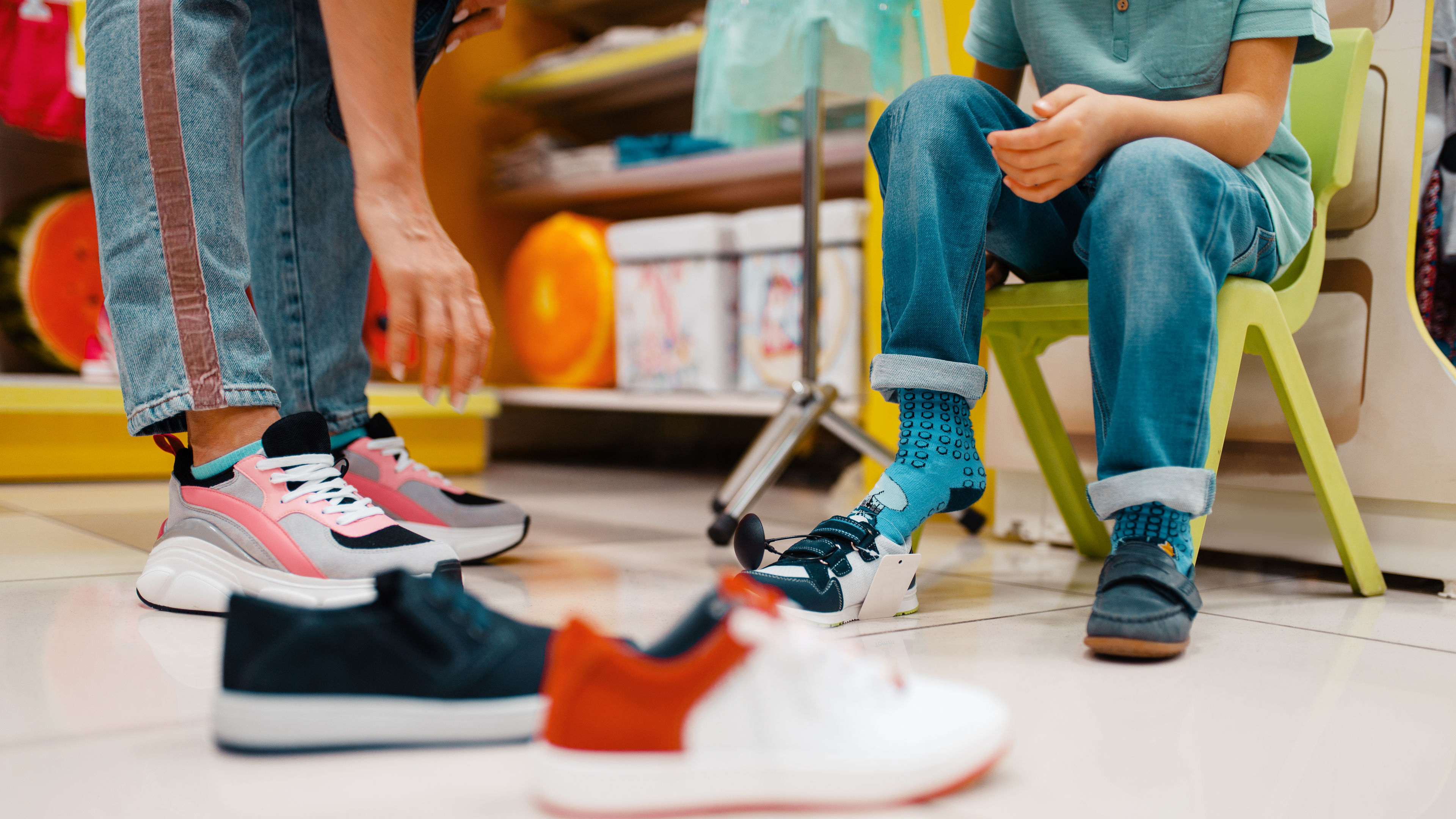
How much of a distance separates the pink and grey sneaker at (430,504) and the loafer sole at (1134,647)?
0.57 meters

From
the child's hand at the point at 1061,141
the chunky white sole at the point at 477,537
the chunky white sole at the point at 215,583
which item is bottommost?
the chunky white sole at the point at 477,537

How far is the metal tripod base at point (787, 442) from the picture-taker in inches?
48.8

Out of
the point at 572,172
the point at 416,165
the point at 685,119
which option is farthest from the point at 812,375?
the point at 685,119

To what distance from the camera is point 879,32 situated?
133 centimetres

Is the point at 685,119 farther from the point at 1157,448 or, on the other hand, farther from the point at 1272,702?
the point at 1272,702

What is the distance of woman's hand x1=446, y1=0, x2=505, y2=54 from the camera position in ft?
3.03

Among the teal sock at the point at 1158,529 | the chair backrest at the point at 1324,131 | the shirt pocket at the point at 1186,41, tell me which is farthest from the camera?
the chair backrest at the point at 1324,131

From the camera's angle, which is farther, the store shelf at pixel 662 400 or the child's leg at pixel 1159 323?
the store shelf at pixel 662 400

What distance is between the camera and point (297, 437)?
0.75 meters

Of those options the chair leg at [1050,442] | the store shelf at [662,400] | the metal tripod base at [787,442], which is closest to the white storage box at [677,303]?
the store shelf at [662,400]

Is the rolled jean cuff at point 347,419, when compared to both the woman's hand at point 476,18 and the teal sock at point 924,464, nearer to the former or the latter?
the woman's hand at point 476,18

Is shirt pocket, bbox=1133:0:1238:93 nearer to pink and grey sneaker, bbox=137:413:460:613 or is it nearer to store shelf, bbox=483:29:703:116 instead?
pink and grey sneaker, bbox=137:413:460:613

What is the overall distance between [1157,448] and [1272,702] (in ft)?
0.59

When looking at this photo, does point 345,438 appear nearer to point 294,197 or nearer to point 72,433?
point 294,197
